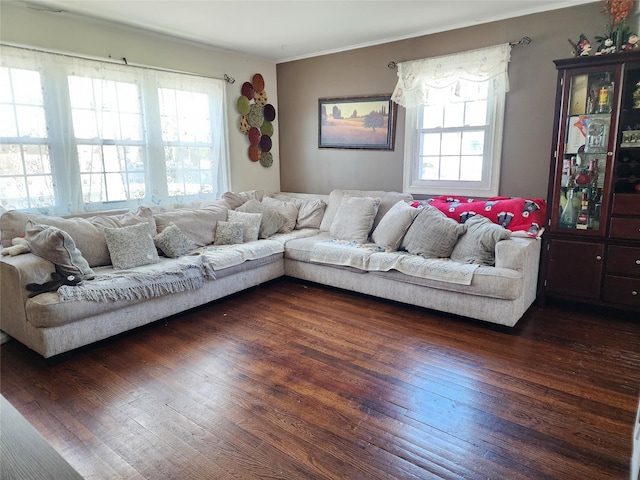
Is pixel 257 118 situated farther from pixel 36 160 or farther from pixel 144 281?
pixel 144 281

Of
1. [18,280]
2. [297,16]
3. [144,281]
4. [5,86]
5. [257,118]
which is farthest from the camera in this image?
[257,118]

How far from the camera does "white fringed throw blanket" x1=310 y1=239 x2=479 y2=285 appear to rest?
3090 mm

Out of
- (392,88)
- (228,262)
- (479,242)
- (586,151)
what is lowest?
(228,262)

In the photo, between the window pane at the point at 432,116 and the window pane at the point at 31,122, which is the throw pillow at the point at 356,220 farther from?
the window pane at the point at 31,122

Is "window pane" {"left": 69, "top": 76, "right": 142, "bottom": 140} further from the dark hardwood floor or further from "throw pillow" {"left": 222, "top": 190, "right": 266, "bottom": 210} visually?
the dark hardwood floor

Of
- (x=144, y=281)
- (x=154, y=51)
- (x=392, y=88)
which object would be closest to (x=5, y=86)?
(x=154, y=51)

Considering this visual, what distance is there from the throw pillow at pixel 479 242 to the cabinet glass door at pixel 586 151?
0.59m

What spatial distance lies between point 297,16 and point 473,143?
2051 millimetres

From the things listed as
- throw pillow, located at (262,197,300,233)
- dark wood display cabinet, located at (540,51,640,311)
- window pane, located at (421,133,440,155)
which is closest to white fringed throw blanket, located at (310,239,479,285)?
throw pillow, located at (262,197,300,233)

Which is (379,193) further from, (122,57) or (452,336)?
(122,57)

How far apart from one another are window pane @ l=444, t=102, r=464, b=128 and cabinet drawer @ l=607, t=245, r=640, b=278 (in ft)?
5.85

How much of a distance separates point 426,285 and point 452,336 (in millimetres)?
474

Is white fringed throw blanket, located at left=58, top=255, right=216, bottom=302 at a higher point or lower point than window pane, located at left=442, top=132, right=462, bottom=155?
lower

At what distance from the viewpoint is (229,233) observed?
3.99m
